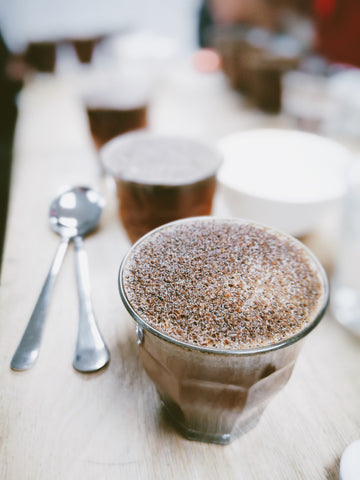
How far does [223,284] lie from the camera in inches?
18.0

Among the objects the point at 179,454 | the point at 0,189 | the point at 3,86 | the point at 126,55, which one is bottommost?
the point at 0,189

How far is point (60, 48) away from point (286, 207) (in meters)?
2.06

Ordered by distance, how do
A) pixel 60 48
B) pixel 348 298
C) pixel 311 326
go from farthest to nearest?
pixel 60 48, pixel 348 298, pixel 311 326

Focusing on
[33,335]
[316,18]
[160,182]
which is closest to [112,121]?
[160,182]

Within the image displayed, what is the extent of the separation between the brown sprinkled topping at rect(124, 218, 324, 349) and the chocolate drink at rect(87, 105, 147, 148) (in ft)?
1.85

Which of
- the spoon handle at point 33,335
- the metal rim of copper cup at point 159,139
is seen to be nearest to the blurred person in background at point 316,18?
the metal rim of copper cup at point 159,139

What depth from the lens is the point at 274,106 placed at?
1.48m

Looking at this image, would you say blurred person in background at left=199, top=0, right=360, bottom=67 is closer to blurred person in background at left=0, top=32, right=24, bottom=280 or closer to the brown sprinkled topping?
blurred person in background at left=0, top=32, right=24, bottom=280

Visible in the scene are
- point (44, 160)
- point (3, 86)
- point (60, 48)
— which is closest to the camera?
point (44, 160)

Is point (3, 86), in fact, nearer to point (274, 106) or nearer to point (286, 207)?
point (274, 106)

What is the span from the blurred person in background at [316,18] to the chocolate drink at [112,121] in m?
2.34

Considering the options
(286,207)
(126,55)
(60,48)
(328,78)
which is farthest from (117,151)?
(60,48)

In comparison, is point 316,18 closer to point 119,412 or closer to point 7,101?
point 7,101

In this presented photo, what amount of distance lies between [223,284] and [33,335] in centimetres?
32
